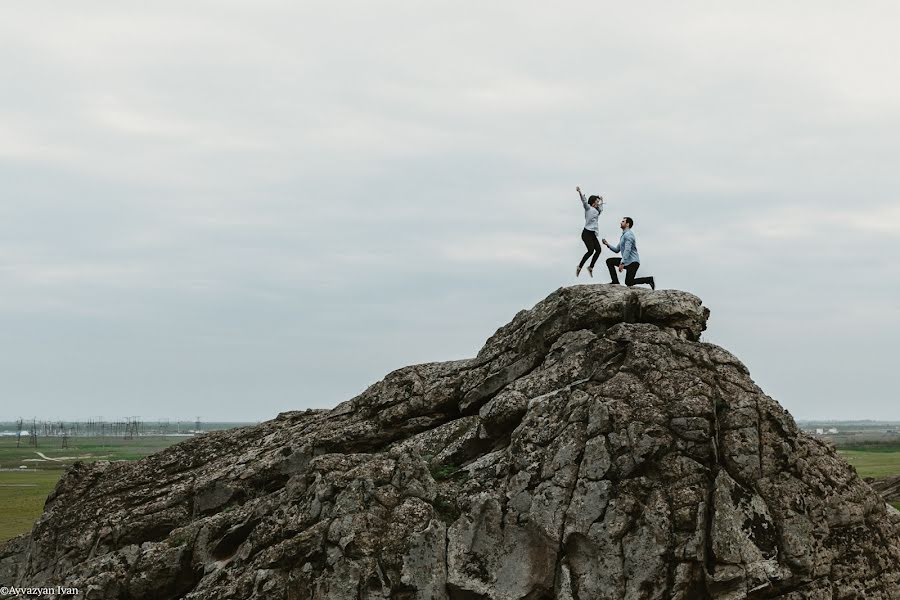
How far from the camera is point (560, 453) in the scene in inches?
948

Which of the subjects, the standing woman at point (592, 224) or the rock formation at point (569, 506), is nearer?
the rock formation at point (569, 506)

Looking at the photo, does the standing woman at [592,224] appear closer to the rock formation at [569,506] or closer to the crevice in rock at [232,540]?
the rock formation at [569,506]

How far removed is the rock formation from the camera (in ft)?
73.8

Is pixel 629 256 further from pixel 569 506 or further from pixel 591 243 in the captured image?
pixel 569 506

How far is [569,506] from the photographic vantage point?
23.2m

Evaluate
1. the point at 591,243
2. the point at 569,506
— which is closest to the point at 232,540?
the point at 569,506

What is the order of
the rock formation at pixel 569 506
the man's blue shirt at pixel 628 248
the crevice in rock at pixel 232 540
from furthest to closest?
the man's blue shirt at pixel 628 248
the crevice in rock at pixel 232 540
the rock formation at pixel 569 506

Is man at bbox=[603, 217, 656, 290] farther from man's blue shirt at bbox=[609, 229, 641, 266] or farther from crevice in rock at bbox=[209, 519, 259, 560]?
crevice in rock at bbox=[209, 519, 259, 560]

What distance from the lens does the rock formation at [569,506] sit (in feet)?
73.8

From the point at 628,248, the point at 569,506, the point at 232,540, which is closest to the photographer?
the point at 569,506

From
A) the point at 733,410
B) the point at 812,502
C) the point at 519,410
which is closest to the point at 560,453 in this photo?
the point at 519,410

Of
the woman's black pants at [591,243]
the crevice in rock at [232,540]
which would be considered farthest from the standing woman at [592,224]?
the crevice in rock at [232,540]

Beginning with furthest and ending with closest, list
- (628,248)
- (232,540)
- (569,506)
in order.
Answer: (628,248)
(232,540)
(569,506)

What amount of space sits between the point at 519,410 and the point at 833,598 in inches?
422
